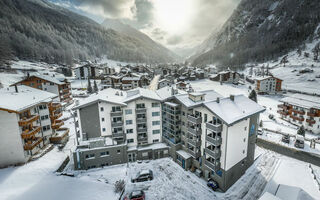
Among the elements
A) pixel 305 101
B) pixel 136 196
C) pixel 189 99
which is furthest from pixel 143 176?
pixel 305 101

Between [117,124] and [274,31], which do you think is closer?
[117,124]

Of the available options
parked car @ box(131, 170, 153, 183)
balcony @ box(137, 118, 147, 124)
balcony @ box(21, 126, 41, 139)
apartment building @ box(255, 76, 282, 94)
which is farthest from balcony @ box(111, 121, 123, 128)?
apartment building @ box(255, 76, 282, 94)

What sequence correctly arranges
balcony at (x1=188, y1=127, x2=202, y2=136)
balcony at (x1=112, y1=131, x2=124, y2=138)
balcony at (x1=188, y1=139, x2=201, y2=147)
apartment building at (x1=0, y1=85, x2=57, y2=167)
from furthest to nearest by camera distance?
balcony at (x1=112, y1=131, x2=124, y2=138) → balcony at (x1=188, y1=139, x2=201, y2=147) → balcony at (x1=188, y1=127, x2=202, y2=136) → apartment building at (x1=0, y1=85, x2=57, y2=167)

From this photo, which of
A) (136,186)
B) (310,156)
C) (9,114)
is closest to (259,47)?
(310,156)

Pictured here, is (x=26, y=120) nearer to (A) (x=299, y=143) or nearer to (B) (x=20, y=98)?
(B) (x=20, y=98)

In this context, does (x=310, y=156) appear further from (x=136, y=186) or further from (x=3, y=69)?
(x=3, y=69)

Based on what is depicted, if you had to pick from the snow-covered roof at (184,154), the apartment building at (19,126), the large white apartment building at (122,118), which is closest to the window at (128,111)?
the large white apartment building at (122,118)

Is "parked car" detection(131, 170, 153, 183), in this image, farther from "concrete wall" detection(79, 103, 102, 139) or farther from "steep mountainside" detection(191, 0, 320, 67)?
"steep mountainside" detection(191, 0, 320, 67)
